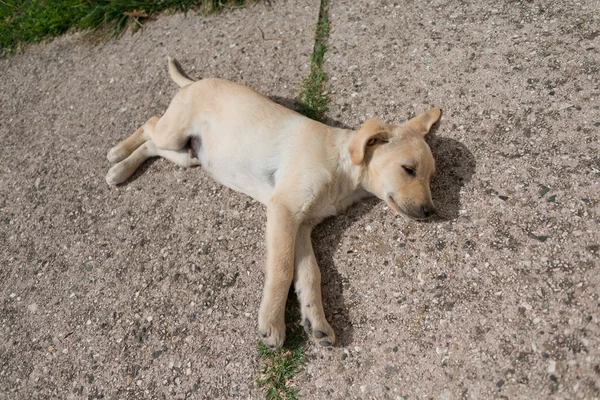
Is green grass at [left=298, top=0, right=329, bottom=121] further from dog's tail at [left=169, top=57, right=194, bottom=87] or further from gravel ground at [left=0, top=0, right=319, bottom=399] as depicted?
dog's tail at [left=169, top=57, right=194, bottom=87]

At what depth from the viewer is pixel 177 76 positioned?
476 centimetres

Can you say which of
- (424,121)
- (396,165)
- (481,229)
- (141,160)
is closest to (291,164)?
(396,165)

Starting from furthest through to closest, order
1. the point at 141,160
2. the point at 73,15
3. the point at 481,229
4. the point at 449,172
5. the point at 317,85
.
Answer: the point at 73,15, the point at 317,85, the point at 141,160, the point at 449,172, the point at 481,229

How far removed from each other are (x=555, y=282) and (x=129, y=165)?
350 cm

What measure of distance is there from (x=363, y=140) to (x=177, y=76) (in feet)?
7.96

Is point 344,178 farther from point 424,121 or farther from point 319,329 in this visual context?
point 319,329

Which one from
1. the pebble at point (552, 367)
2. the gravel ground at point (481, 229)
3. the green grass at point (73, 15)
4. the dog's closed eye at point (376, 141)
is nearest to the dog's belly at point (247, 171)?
the gravel ground at point (481, 229)

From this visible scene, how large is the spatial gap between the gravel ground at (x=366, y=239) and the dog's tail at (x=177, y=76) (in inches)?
7.2

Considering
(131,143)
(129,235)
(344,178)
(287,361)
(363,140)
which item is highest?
(363,140)

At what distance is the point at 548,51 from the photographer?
4035 mm

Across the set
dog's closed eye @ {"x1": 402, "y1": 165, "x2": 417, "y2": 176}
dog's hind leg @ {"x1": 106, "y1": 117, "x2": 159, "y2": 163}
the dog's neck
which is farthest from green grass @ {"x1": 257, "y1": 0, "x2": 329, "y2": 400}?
dog's hind leg @ {"x1": 106, "y1": 117, "x2": 159, "y2": 163}

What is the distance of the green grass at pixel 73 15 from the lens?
5.79 meters

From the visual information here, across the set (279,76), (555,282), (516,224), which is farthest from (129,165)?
(555,282)

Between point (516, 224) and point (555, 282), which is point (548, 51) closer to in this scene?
point (516, 224)
